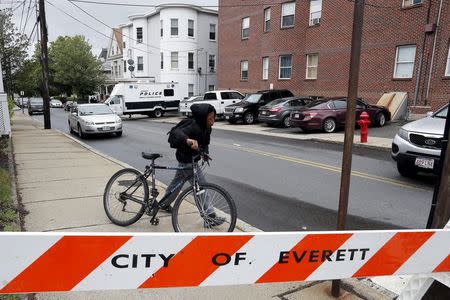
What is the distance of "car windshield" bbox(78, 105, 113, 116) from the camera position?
1759cm

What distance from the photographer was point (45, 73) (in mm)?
21484

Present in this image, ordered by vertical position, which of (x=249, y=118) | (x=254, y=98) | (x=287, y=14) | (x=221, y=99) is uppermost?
(x=287, y=14)

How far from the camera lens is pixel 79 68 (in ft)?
177

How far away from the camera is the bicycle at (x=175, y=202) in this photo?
473 centimetres

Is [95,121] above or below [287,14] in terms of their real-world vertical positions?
below

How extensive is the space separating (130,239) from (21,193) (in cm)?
586

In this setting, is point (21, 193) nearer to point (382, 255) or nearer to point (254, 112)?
point (382, 255)

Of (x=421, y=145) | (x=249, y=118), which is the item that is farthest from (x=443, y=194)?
(x=249, y=118)

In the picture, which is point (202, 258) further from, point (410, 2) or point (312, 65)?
point (312, 65)

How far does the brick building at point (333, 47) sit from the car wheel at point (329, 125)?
14.4ft

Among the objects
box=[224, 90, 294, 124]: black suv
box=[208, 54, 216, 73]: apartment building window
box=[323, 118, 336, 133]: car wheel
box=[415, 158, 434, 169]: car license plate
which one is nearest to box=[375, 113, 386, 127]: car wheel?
box=[323, 118, 336, 133]: car wheel

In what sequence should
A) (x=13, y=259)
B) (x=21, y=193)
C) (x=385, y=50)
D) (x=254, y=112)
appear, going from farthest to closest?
(x=254, y=112) → (x=385, y=50) → (x=21, y=193) → (x=13, y=259)

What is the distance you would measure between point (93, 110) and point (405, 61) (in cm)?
1512

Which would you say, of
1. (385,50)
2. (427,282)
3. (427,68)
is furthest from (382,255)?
(385,50)
